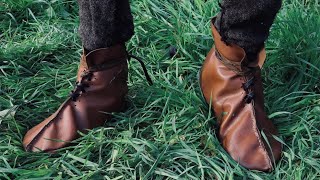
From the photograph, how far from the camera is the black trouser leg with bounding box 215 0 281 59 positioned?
1.25 m

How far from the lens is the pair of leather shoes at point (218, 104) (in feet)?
4.39

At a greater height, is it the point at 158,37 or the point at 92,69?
the point at 92,69

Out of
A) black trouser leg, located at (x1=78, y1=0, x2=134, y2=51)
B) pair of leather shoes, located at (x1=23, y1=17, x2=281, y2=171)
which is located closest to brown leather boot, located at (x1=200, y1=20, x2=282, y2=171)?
pair of leather shoes, located at (x1=23, y1=17, x2=281, y2=171)

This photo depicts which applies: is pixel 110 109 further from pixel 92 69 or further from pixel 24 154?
pixel 24 154

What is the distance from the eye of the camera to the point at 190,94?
4.94 ft

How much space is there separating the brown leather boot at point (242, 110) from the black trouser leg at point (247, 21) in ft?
0.07

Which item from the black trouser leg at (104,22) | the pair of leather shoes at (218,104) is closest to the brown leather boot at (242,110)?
the pair of leather shoes at (218,104)

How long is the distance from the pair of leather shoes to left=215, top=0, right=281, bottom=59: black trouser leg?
2 cm

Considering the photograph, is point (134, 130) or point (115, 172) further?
point (134, 130)

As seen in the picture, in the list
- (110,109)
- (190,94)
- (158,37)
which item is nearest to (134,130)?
(110,109)

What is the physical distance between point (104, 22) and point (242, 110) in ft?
1.35

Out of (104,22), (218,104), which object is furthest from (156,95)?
(104,22)

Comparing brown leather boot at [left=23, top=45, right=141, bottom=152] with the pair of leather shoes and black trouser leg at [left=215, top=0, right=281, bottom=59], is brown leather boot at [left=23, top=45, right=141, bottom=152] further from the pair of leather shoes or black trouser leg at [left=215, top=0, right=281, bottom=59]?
black trouser leg at [left=215, top=0, right=281, bottom=59]

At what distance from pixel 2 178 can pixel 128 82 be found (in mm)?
489
